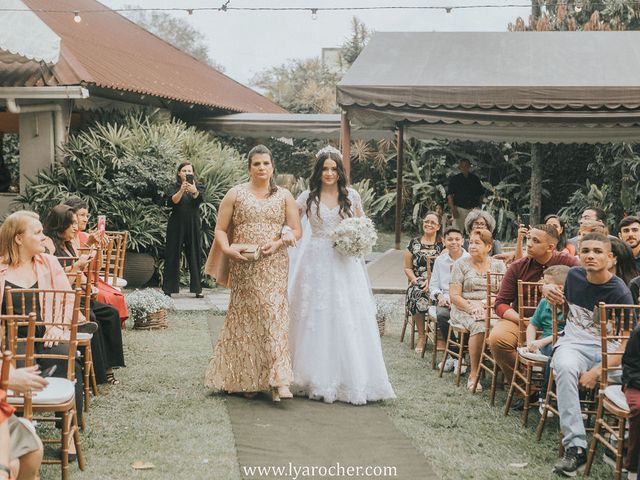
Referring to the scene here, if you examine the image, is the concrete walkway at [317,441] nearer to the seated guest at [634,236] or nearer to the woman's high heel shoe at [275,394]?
the woman's high heel shoe at [275,394]

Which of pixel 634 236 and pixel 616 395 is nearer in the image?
pixel 616 395

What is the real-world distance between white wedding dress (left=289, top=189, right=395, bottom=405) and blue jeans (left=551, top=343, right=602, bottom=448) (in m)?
1.60

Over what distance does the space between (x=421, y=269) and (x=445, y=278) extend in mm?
783

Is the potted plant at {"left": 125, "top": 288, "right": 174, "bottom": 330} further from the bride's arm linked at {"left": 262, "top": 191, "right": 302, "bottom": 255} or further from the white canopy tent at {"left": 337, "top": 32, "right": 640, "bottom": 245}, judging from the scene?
the white canopy tent at {"left": 337, "top": 32, "right": 640, "bottom": 245}

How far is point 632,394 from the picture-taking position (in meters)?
4.44

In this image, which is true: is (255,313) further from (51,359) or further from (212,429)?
(51,359)

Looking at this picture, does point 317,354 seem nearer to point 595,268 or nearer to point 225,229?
point 225,229

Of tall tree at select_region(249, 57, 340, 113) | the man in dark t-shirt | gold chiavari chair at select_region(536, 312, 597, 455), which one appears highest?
tall tree at select_region(249, 57, 340, 113)

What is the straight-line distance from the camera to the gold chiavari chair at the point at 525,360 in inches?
229

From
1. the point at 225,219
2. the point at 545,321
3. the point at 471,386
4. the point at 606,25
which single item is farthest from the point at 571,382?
the point at 606,25

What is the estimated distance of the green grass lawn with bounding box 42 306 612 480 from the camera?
4871mm

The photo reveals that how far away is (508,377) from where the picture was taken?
637 cm

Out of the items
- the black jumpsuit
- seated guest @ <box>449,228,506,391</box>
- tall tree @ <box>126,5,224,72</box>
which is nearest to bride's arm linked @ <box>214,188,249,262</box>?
seated guest @ <box>449,228,506,391</box>

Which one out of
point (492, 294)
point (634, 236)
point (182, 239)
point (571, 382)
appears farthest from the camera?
point (182, 239)
